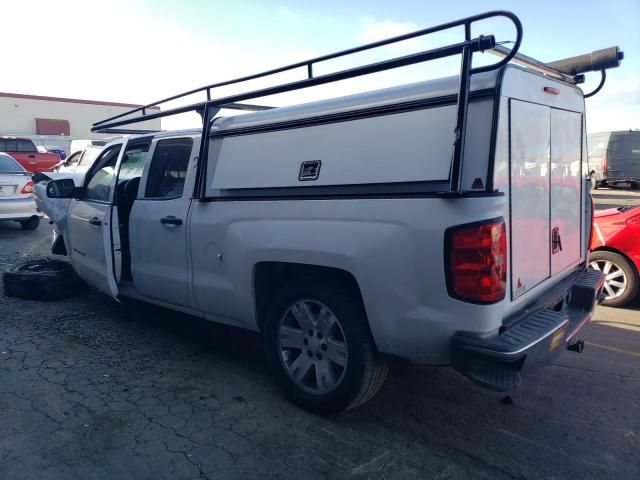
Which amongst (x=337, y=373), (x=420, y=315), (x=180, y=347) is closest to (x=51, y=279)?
(x=180, y=347)

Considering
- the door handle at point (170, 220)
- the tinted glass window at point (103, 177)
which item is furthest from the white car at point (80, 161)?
the door handle at point (170, 220)

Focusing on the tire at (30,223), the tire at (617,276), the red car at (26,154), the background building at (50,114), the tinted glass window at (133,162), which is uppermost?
the background building at (50,114)

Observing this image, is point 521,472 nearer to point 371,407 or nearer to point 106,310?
point 371,407

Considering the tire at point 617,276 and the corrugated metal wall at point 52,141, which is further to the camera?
the corrugated metal wall at point 52,141

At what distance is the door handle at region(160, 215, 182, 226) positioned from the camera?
4215 mm

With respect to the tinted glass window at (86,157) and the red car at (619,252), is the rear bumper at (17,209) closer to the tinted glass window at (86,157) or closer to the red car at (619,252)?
the tinted glass window at (86,157)

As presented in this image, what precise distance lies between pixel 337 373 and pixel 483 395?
1196 millimetres

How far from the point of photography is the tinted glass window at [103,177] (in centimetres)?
515

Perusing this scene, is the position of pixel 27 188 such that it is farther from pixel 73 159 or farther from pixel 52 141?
pixel 52 141

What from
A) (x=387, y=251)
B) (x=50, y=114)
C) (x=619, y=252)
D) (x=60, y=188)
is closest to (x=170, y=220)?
(x=60, y=188)

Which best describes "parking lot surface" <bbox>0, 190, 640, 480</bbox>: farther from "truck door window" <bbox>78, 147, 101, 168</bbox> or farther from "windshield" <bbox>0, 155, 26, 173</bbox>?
"truck door window" <bbox>78, 147, 101, 168</bbox>

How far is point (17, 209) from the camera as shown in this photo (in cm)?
1056

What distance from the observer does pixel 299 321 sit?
11.6ft

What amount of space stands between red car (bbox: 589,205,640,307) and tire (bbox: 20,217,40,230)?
1031 cm
